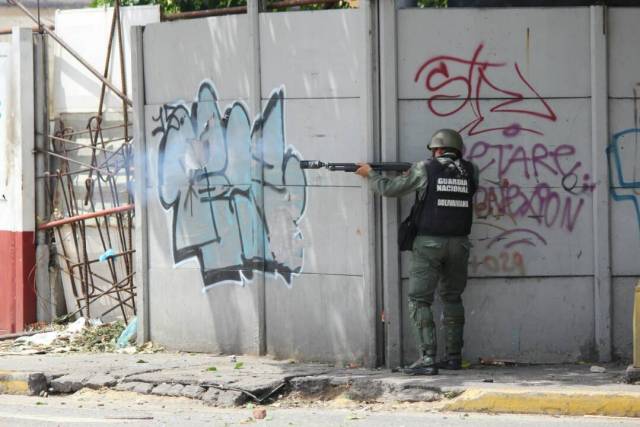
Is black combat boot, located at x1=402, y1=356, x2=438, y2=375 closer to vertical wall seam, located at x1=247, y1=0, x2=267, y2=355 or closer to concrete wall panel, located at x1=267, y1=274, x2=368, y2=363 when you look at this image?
concrete wall panel, located at x1=267, y1=274, x2=368, y2=363

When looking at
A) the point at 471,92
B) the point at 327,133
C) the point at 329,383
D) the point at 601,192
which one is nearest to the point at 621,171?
the point at 601,192

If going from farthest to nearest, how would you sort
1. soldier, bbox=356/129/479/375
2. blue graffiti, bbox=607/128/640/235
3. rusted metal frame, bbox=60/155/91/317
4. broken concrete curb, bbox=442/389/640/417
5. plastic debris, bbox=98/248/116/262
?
rusted metal frame, bbox=60/155/91/317 < plastic debris, bbox=98/248/116/262 < blue graffiti, bbox=607/128/640/235 < soldier, bbox=356/129/479/375 < broken concrete curb, bbox=442/389/640/417

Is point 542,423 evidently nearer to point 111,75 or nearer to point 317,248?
point 317,248

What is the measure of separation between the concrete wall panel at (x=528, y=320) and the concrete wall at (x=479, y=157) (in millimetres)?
11

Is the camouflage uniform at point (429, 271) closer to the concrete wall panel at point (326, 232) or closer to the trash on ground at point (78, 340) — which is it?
the concrete wall panel at point (326, 232)

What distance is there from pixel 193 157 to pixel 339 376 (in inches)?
102

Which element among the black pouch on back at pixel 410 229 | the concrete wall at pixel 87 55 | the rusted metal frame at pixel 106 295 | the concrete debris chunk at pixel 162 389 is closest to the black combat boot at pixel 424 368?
the black pouch on back at pixel 410 229

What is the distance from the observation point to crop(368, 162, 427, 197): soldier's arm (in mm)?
8656

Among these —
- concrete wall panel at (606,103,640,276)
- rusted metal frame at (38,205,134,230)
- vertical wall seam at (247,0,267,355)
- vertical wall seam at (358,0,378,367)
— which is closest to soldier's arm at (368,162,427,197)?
vertical wall seam at (358,0,378,367)

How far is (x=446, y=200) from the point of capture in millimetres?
8664

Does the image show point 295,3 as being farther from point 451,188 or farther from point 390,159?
point 451,188

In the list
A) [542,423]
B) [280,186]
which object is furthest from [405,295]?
[542,423]

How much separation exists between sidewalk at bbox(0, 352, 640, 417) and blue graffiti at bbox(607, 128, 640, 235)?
1352 millimetres

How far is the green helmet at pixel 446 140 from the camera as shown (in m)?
8.70
